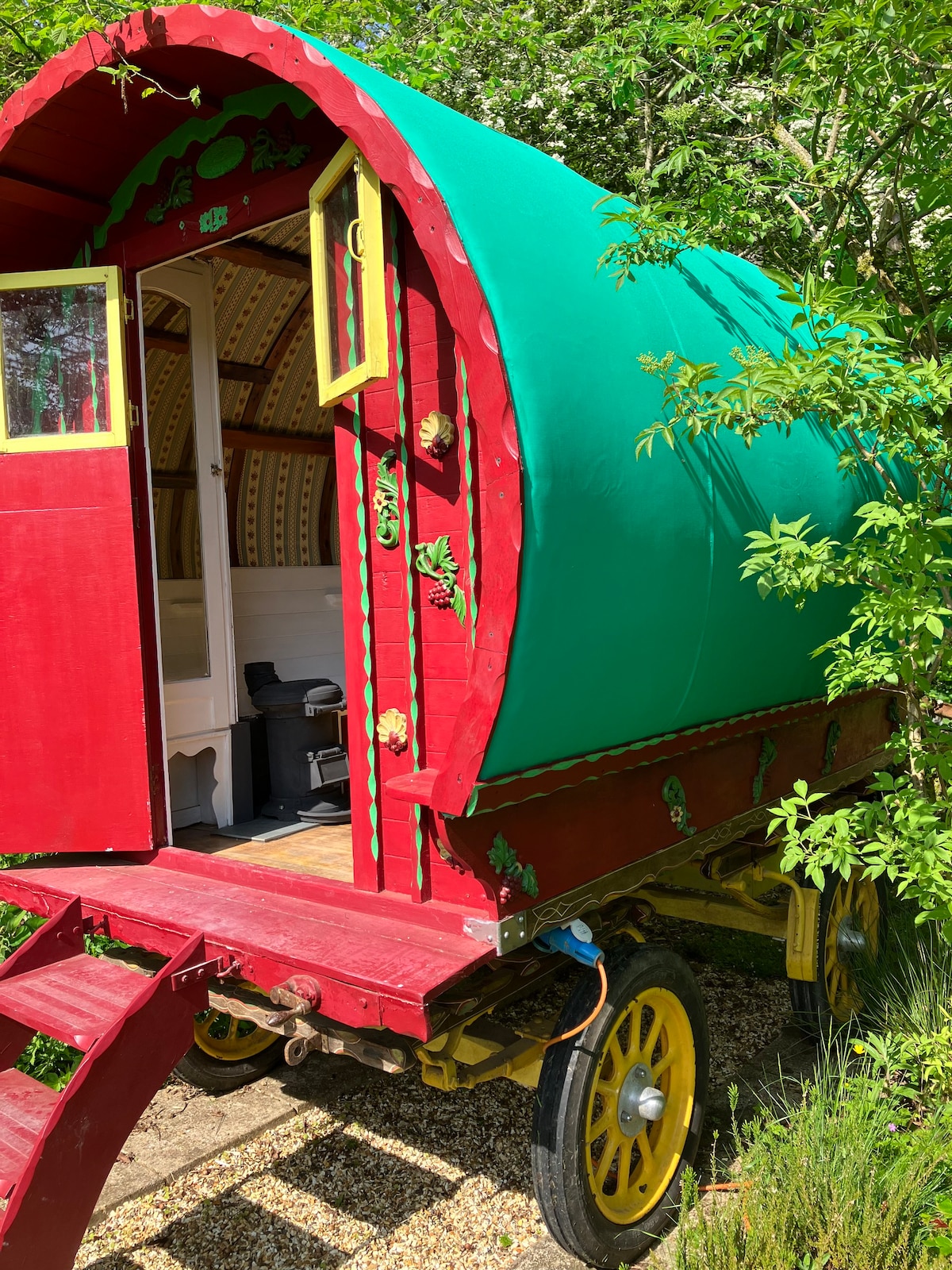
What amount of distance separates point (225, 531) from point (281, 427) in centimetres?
200

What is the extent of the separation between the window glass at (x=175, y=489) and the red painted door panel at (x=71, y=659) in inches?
24.1

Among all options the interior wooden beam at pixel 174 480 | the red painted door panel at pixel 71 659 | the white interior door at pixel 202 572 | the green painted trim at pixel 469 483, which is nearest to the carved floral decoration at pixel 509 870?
the green painted trim at pixel 469 483

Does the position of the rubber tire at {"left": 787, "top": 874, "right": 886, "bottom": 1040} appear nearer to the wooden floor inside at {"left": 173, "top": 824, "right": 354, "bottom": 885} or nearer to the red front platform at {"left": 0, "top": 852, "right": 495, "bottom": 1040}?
the wooden floor inside at {"left": 173, "top": 824, "right": 354, "bottom": 885}

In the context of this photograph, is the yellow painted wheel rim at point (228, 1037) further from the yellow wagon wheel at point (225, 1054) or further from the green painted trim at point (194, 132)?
the green painted trim at point (194, 132)

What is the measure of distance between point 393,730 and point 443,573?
0.55m

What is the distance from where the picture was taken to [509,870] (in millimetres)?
2832

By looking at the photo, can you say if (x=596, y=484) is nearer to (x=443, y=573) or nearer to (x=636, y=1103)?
(x=443, y=573)

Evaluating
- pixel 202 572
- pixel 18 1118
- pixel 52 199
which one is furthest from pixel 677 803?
pixel 52 199

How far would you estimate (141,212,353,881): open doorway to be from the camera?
190 inches

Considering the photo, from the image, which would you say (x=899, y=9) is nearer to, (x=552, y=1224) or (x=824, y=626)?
(x=824, y=626)

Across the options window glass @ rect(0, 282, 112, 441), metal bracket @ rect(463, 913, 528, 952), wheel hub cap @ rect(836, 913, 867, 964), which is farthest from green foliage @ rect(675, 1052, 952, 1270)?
window glass @ rect(0, 282, 112, 441)

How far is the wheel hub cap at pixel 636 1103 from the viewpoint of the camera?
319cm

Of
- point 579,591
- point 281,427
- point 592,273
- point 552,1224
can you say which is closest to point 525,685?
point 579,591

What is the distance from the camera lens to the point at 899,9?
3.10m
